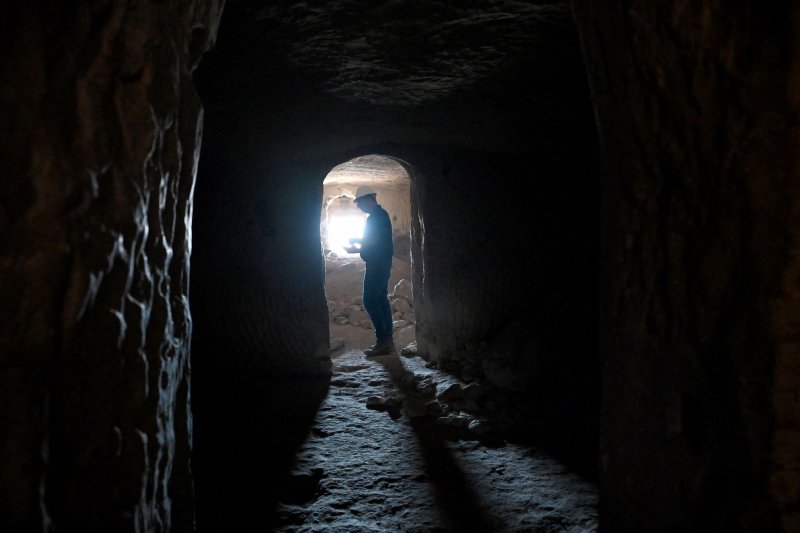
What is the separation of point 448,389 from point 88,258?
309 cm

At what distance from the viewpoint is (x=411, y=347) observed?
536 centimetres

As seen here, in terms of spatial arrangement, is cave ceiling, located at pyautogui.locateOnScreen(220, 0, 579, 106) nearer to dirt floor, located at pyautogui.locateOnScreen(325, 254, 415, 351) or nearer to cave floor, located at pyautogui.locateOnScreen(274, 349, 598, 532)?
cave floor, located at pyautogui.locateOnScreen(274, 349, 598, 532)

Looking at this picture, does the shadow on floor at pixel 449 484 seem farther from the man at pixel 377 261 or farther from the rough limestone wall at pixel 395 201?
the rough limestone wall at pixel 395 201

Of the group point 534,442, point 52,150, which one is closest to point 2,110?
point 52,150

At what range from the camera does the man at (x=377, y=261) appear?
205 inches

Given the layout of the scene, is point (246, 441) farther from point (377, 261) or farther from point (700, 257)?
point (700, 257)

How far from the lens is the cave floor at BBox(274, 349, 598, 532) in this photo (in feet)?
7.25

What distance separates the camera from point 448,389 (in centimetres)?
377

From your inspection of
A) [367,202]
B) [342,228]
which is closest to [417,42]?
[367,202]

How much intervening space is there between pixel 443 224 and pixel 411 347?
1.53 metres

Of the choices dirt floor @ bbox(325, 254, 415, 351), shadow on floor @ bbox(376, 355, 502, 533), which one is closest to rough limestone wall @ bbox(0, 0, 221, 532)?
shadow on floor @ bbox(376, 355, 502, 533)

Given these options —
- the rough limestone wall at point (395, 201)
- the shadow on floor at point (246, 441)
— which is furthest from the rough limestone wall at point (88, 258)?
the rough limestone wall at point (395, 201)

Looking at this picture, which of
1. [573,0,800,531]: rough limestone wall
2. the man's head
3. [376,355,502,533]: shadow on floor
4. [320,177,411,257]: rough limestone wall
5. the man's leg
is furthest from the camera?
[320,177,411,257]: rough limestone wall

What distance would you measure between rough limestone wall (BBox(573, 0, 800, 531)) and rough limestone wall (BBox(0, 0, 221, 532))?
53.8 inches
